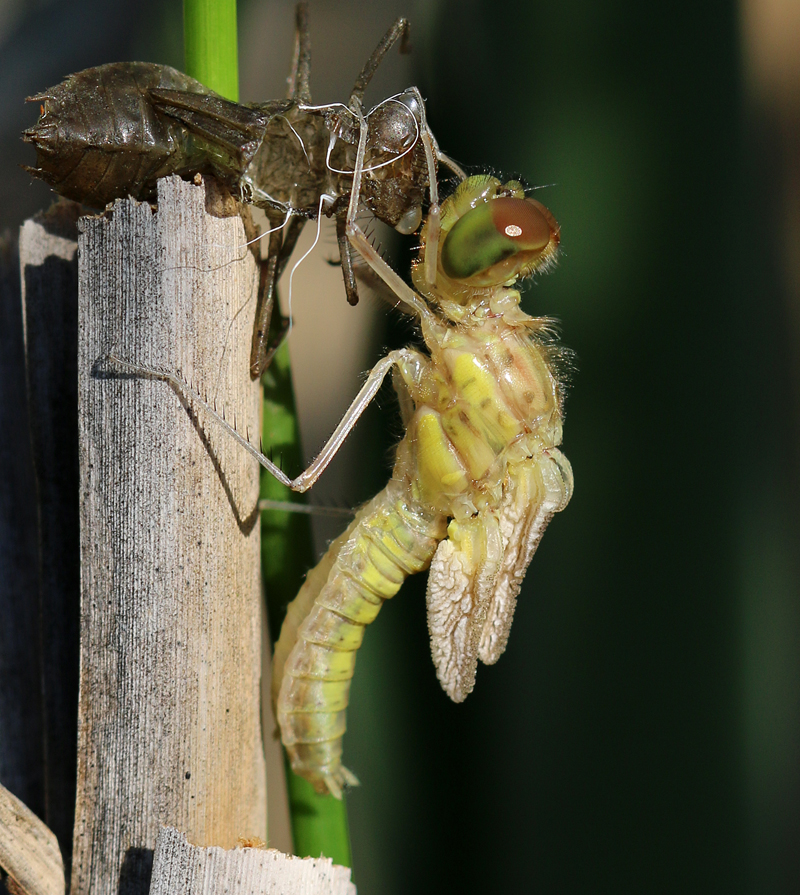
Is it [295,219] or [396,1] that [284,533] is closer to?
[295,219]

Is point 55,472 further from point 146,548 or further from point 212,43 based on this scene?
point 212,43

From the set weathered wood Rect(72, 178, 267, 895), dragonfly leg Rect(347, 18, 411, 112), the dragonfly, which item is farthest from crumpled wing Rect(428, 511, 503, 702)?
dragonfly leg Rect(347, 18, 411, 112)

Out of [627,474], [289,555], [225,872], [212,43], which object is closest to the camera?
[225,872]

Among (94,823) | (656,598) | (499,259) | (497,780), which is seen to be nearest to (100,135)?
(499,259)

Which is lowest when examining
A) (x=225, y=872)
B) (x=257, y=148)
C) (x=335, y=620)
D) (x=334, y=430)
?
(x=225, y=872)

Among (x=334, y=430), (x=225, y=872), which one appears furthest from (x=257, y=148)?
(x=225, y=872)

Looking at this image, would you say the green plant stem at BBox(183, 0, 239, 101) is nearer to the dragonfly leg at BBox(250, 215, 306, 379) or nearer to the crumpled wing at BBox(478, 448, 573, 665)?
the dragonfly leg at BBox(250, 215, 306, 379)

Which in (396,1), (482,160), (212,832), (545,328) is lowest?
(212,832)
